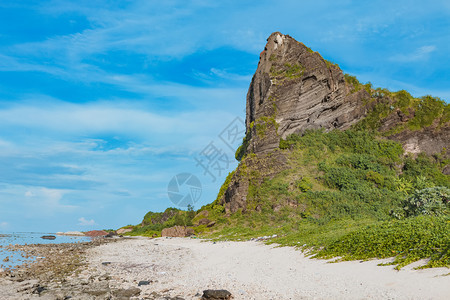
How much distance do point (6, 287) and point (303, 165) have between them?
33848 mm

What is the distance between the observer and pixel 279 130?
150 feet

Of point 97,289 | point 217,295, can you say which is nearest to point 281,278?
point 217,295

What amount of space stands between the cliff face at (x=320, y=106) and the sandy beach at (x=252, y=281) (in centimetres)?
2721

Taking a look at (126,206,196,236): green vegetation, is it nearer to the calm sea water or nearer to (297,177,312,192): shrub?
the calm sea water

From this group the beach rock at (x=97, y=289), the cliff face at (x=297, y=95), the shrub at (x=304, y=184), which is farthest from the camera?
the cliff face at (x=297, y=95)

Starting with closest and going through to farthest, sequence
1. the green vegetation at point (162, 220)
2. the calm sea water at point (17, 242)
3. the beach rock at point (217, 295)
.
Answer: the beach rock at point (217, 295), the calm sea water at point (17, 242), the green vegetation at point (162, 220)

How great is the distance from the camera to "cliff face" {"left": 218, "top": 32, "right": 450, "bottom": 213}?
45344 millimetres

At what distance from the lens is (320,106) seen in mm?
48812

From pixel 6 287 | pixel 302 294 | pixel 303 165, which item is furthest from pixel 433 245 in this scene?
pixel 303 165

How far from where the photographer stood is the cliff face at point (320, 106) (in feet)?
149

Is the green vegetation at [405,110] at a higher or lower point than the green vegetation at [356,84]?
lower

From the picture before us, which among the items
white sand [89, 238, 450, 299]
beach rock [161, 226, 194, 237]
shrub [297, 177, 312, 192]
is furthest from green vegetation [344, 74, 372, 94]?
white sand [89, 238, 450, 299]

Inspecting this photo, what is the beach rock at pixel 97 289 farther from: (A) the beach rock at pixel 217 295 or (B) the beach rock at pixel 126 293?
(A) the beach rock at pixel 217 295

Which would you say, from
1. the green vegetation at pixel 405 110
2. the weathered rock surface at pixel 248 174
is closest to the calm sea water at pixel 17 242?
the weathered rock surface at pixel 248 174
